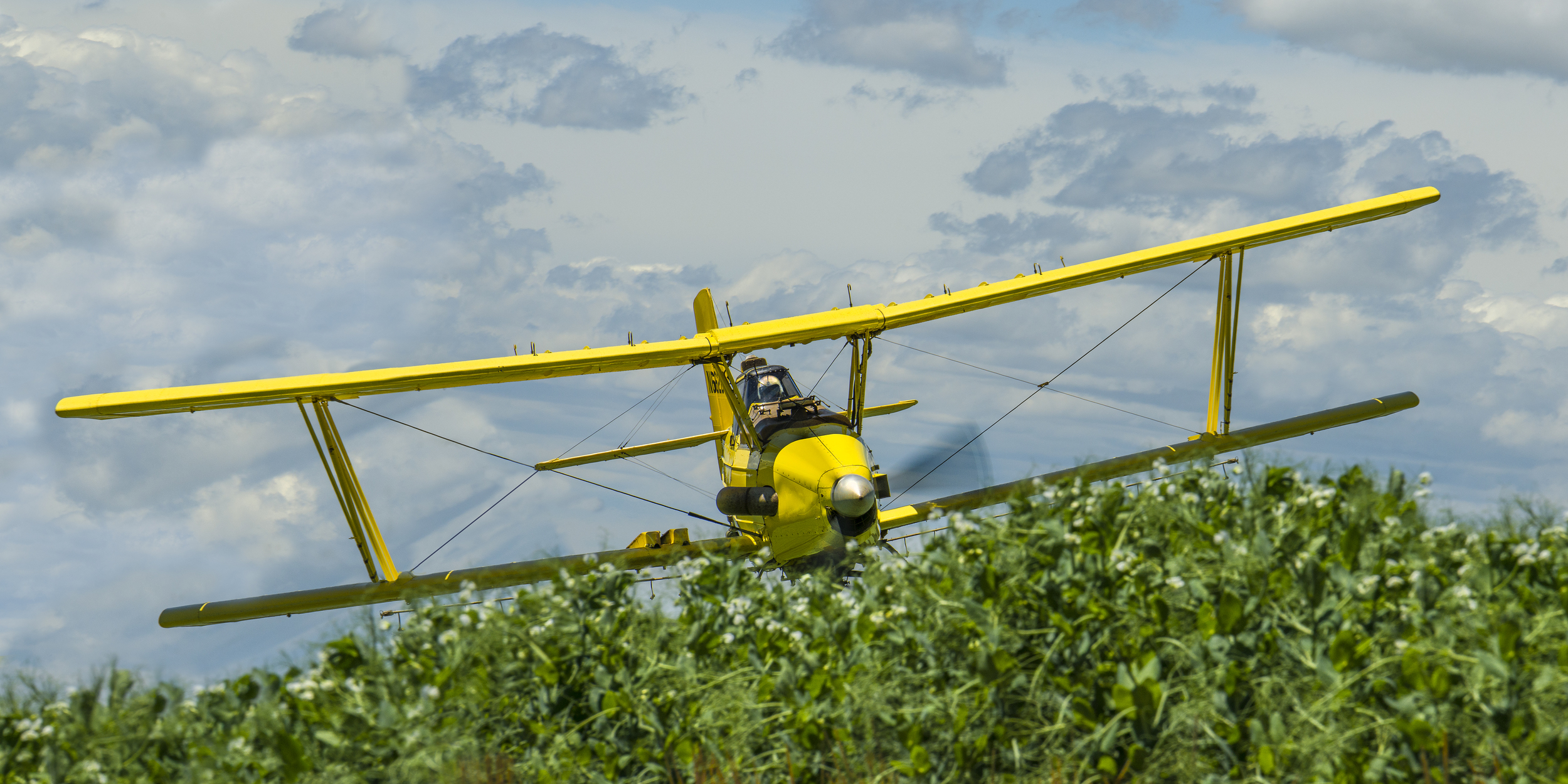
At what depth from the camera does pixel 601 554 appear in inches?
560

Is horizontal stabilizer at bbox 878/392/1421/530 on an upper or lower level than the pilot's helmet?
lower

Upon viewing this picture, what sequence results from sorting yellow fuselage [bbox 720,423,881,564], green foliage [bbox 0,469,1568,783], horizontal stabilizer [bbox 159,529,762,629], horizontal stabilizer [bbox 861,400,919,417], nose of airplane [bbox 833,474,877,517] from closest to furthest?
green foliage [bbox 0,469,1568,783] < nose of airplane [bbox 833,474,877,517] < yellow fuselage [bbox 720,423,881,564] < horizontal stabilizer [bbox 159,529,762,629] < horizontal stabilizer [bbox 861,400,919,417]

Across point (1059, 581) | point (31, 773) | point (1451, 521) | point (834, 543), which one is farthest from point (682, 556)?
point (834, 543)

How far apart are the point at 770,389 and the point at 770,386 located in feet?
0.14

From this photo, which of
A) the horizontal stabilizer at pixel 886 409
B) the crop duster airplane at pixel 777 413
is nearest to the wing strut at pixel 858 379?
the crop duster airplane at pixel 777 413

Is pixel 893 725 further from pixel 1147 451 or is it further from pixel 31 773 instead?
pixel 1147 451

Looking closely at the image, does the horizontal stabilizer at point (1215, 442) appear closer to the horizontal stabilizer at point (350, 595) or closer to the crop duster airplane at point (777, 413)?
the crop duster airplane at point (777, 413)

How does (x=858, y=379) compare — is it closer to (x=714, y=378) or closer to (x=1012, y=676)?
(x=714, y=378)

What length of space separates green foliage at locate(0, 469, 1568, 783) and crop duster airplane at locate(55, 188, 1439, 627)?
626cm

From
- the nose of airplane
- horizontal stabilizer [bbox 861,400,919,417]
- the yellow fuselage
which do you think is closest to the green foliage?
the nose of airplane

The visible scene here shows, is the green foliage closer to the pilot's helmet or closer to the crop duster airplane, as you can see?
the crop duster airplane

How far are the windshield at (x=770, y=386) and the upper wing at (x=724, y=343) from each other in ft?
2.61

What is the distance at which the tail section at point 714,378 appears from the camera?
1422 cm

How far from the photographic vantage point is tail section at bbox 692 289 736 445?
46.6 feet
